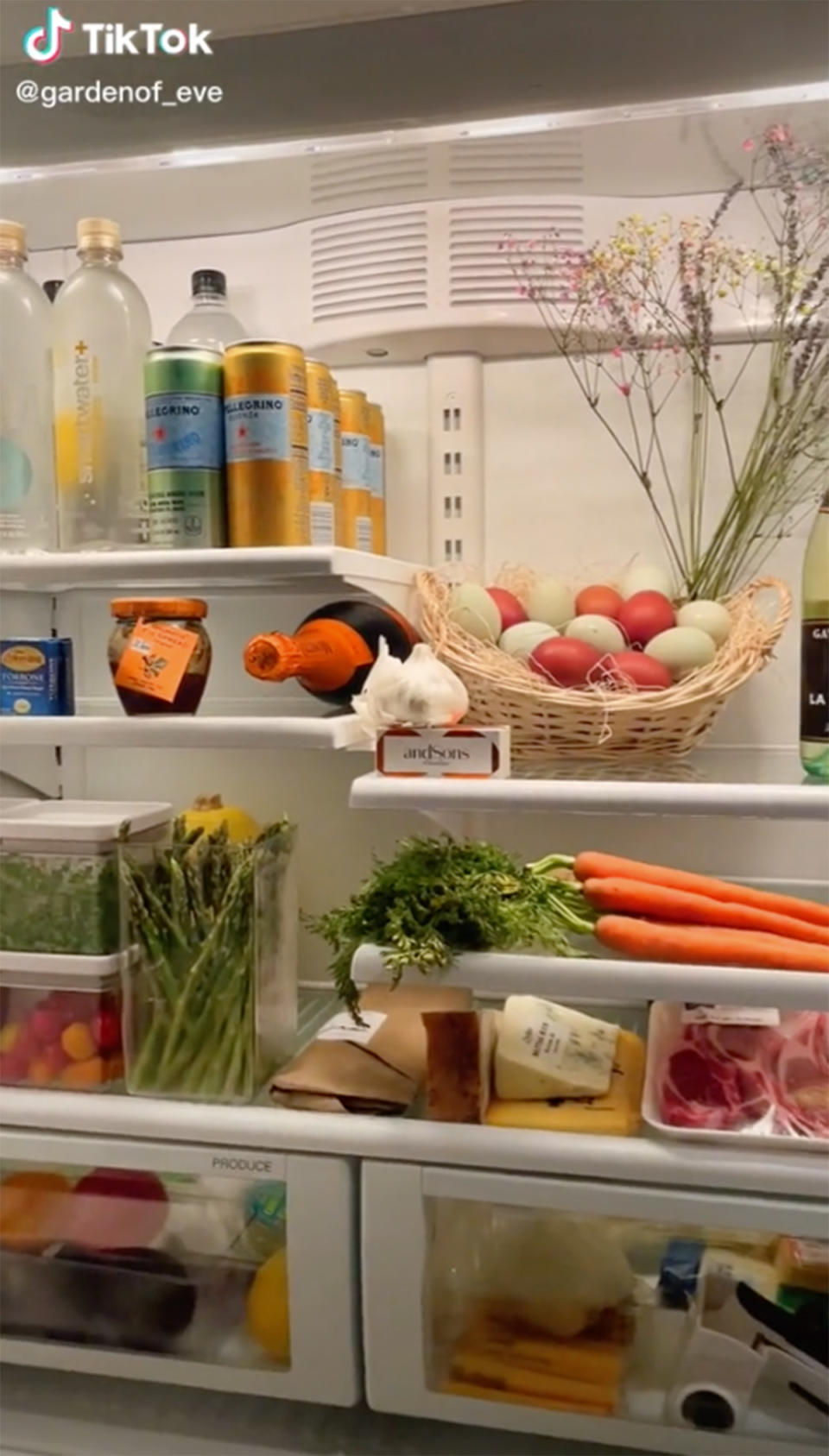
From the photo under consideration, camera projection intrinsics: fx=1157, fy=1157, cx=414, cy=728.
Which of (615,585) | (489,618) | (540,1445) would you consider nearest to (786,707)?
(615,585)

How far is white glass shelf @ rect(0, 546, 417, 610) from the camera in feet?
3.22

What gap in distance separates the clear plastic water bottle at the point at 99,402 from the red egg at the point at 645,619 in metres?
0.45

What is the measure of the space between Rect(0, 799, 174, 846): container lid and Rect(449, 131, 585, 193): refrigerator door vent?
2.29ft

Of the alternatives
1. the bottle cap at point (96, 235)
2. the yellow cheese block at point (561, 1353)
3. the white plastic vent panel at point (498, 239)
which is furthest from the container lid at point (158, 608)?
the yellow cheese block at point (561, 1353)

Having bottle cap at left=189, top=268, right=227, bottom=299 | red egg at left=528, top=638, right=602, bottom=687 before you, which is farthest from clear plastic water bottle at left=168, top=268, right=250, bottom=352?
red egg at left=528, top=638, right=602, bottom=687

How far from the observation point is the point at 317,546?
998 millimetres

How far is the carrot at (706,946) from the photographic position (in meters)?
0.87

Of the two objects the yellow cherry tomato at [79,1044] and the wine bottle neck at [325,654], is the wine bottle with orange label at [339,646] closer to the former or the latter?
the wine bottle neck at [325,654]

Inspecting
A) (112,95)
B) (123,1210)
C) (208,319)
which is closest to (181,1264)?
(123,1210)

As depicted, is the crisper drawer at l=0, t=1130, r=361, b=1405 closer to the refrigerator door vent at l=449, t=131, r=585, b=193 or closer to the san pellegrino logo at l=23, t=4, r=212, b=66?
the refrigerator door vent at l=449, t=131, r=585, b=193

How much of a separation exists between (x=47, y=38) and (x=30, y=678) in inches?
25.8

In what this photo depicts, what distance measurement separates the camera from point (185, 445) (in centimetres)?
100

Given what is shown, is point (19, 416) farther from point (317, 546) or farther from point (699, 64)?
point (699, 64)

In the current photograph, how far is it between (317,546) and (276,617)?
0.97ft
